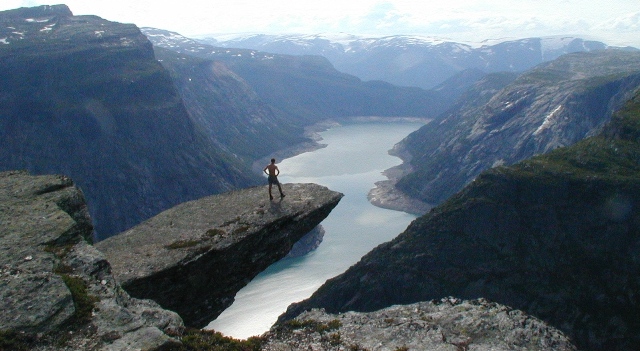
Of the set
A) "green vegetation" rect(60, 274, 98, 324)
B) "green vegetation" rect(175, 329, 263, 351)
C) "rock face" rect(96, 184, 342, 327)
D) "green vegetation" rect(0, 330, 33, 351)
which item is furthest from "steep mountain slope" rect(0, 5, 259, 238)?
"green vegetation" rect(0, 330, 33, 351)

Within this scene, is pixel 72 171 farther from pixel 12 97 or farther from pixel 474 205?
pixel 474 205

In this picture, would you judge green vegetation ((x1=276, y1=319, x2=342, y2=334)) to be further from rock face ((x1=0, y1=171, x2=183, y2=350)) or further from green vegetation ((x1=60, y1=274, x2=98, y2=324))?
green vegetation ((x1=60, y1=274, x2=98, y2=324))

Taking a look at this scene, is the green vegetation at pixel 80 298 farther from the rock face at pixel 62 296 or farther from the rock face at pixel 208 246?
the rock face at pixel 208 246

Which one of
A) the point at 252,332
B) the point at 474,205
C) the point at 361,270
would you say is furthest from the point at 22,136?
the point at 474,205

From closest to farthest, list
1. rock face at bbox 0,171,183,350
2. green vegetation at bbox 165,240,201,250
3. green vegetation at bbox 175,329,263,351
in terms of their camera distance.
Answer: rock face at bbox 0,171,183,350 → green vegetation at bbox 175,329,263,351 → green vegetation at bbox 165,240,201,250

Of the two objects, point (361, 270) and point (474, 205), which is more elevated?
point (474, 205)

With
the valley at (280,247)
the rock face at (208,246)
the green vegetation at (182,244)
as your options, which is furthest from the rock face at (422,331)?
the green vegetation at (182,244)
